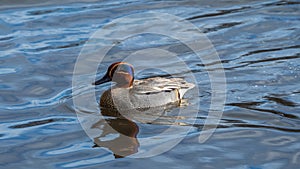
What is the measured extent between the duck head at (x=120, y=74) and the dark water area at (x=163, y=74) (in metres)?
0.47

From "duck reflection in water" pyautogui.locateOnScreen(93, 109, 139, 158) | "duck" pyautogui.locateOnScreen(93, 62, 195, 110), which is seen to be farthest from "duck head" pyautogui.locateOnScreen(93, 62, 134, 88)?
"duck reflection in water" pyautogui.locateOnScreen(93, 109, 139, 158)

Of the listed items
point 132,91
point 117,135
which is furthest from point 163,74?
point 117,135

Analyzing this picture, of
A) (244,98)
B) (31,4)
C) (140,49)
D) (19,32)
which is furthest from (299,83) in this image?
(31,4)

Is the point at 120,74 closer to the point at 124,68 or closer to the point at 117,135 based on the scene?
the point at 124,68

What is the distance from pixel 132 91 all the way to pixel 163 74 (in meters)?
1.33

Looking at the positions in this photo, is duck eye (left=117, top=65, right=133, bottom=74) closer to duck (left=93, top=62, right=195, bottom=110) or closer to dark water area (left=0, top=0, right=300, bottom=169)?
duck (left=93, top=62, right=195, bottom=110)

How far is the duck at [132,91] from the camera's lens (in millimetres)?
9859

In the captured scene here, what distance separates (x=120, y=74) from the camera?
9.91 meters

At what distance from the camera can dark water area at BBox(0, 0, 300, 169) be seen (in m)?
8.14

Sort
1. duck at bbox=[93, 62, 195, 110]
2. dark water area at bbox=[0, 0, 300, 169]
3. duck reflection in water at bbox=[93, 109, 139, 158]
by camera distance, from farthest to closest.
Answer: duck at bbox=[93, 62, 195, 110] → duck reflection in water at bbox=[93, 109, 139, 158] → dark water area at bbox=[0, 0, 300, 169]

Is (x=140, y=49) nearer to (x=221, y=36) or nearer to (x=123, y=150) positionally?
(x=221, y=36)

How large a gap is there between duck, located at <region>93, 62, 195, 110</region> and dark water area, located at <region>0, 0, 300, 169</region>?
12.8 inches

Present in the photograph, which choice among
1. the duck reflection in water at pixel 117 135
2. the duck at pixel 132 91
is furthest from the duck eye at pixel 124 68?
the duck reflection in water at pixel 117 135

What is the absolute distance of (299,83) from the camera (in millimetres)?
10281
